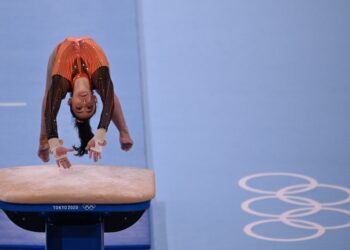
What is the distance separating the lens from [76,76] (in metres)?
3.89

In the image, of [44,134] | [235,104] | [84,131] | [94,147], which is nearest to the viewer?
[94,147]

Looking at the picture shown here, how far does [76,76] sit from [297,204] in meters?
1.99

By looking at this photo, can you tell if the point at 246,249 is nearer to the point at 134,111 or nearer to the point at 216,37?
the point at 134,111

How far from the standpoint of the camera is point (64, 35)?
21.6ft

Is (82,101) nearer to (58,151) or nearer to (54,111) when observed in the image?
(54,111)

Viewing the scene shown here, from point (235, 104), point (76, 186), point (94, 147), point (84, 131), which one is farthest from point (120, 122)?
point (235, 104)

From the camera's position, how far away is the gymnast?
3820 millimetres

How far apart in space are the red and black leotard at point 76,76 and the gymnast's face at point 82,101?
0.06 m

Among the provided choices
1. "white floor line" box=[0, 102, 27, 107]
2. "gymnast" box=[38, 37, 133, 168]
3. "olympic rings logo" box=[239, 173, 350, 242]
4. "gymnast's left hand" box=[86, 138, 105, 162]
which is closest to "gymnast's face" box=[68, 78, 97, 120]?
"gymnast" box=[38, 37, 133, 168]

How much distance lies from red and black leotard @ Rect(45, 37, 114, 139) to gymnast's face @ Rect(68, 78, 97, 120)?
56mm

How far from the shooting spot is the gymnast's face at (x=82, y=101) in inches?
150

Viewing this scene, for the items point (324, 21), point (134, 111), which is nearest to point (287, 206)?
point (134, 111)

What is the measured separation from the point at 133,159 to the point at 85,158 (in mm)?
393

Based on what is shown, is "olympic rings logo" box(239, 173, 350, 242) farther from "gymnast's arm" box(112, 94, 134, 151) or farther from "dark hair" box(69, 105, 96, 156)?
"dark hair" box(69, 105, 96, 156)
